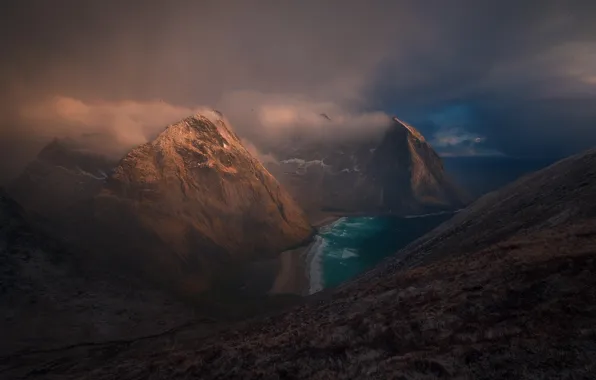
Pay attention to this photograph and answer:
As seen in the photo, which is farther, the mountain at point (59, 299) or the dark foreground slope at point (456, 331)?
the mountain at point (59, 299)

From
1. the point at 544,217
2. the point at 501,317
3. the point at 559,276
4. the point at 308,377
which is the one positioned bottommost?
the point at 308,377

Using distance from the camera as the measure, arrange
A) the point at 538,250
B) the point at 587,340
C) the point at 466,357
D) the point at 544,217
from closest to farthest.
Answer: the point at 587,340 < the point at 466,357 < the point at 538,250 < the point at 544,217

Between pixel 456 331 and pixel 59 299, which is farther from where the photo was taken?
pixel 59 299

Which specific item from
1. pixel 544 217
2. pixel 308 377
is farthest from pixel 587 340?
pixel 544 217

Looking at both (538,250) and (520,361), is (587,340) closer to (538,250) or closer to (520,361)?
(520,361)

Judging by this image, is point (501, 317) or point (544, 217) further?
point (544, 217)

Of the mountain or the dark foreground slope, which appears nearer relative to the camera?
the dark foreground slope

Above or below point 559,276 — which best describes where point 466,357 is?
below

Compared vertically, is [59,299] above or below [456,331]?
above
